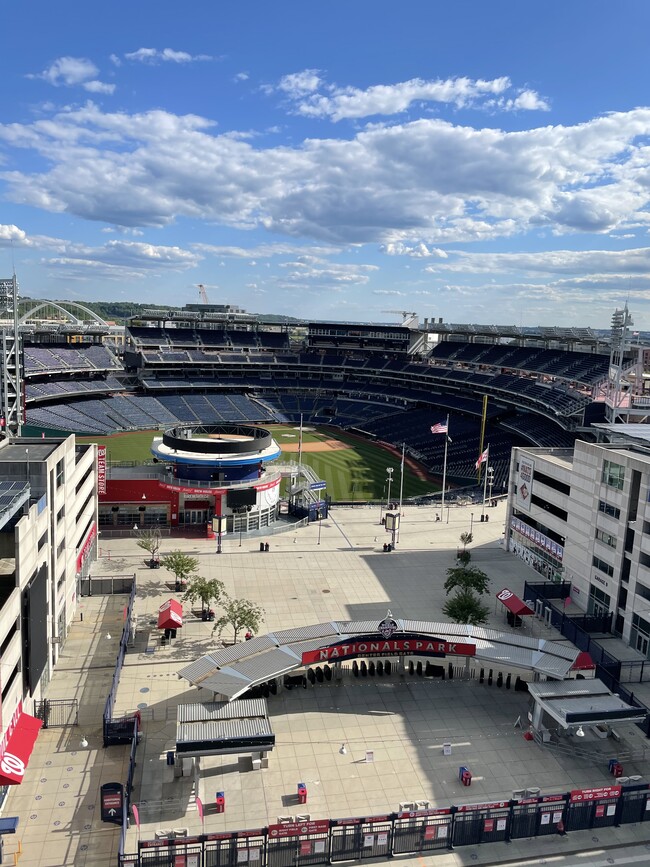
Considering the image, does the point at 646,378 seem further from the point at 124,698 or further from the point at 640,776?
the point at 124,698

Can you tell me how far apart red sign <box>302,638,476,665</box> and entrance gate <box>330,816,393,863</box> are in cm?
1040

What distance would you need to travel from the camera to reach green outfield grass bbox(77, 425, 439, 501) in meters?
80.5

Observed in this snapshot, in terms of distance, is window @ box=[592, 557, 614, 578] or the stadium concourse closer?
the stadium concourse

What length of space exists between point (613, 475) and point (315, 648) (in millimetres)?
23957

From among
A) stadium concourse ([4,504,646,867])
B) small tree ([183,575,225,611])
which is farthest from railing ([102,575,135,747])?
small tree ([183,575,225,611])

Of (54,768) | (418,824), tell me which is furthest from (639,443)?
(54,768)

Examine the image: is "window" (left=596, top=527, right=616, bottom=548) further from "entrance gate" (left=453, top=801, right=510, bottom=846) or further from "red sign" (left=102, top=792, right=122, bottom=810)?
"red sign" (left=102, top=792, right=122, bottom=810)

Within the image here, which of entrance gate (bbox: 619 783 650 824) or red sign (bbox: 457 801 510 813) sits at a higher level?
red sign (bbox: 457 801 510 813)

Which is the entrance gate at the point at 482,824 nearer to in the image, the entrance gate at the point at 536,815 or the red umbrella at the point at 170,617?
the entrance gate at the point at 536,815

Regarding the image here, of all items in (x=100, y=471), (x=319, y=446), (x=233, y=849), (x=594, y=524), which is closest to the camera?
(x=233, y=849)

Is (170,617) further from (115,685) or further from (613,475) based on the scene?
(613,475)

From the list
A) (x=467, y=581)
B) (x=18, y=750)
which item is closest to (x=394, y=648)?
(x=467, y=581)

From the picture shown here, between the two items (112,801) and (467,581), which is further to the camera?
(467,581)

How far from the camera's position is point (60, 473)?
126ft
